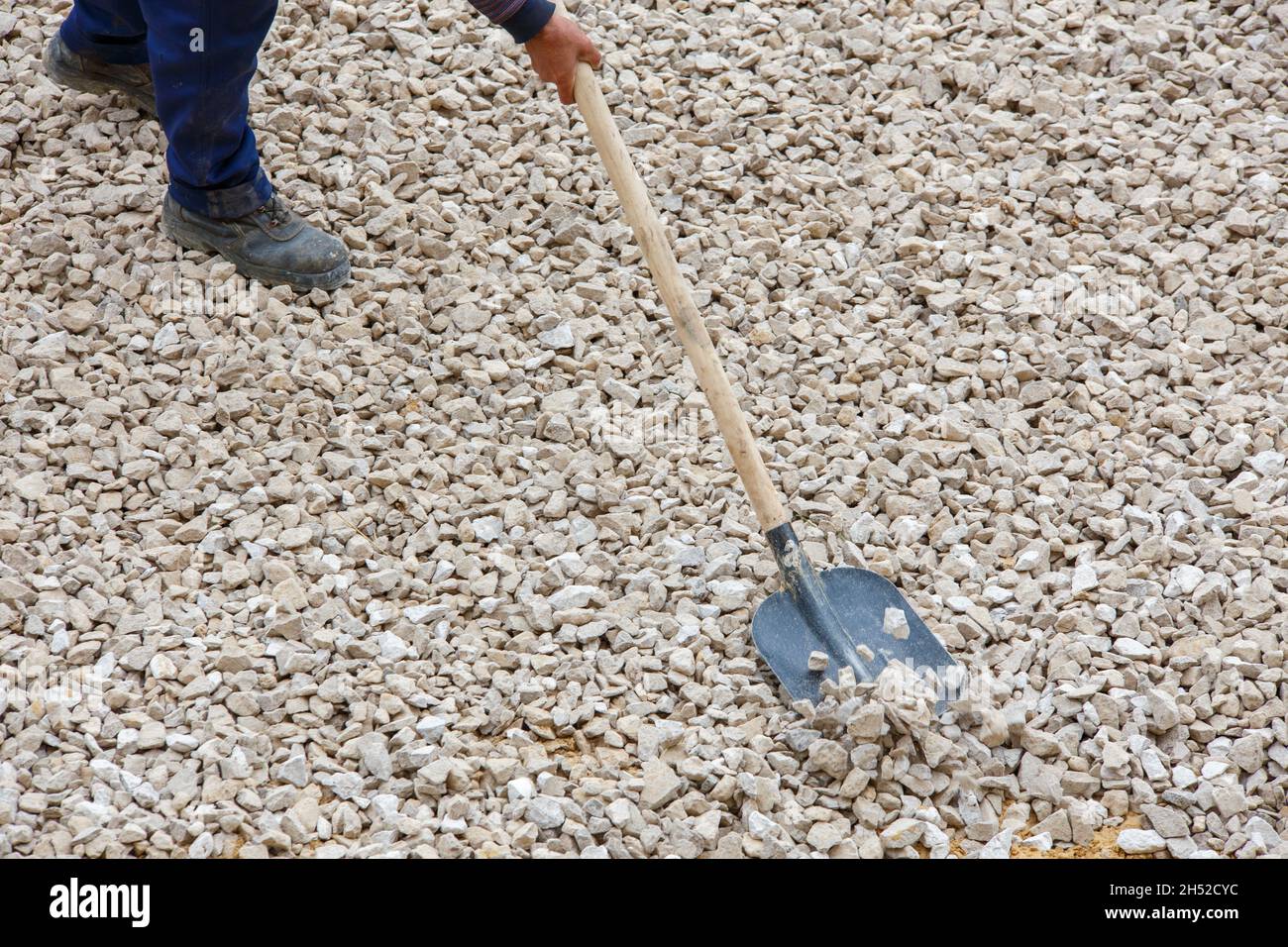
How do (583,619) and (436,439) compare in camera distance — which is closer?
(583,619)

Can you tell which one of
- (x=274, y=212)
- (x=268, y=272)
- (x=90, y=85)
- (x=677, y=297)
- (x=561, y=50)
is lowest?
(x=268, y=272)

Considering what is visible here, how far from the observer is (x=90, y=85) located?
147 inches

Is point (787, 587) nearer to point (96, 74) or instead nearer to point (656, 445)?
point (656, 445)

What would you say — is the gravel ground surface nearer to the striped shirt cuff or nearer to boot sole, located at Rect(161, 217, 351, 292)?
boot sole, located at Rect(161, 217, 351, 292)

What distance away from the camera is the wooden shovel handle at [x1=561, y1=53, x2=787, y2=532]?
109 inches

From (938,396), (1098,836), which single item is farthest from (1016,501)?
(1098,836)

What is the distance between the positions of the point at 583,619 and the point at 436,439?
0.68 m

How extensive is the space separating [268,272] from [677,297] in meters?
1.32

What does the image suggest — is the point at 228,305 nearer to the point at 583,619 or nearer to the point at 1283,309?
the point at 583,619

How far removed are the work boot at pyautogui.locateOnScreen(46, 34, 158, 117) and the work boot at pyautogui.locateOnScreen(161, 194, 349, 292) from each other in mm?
515

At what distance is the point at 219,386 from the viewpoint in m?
3.21

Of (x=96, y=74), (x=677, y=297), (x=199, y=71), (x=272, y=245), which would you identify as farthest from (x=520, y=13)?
(x=96, y=74)

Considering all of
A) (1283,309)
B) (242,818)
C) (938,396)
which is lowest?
(242,818)

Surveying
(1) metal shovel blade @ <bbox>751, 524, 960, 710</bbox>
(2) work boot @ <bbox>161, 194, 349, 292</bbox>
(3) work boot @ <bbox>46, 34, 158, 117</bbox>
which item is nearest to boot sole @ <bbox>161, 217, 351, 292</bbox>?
(2) work boot @ <bbox>161, 194, 349, 292</bbox>
